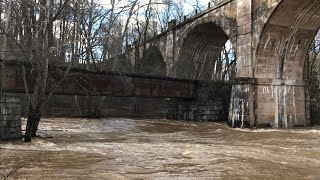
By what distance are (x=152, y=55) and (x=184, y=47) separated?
307 inches

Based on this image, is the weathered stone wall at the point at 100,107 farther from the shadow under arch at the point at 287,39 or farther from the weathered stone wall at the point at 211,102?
the shadow under arch at the point at 287,39

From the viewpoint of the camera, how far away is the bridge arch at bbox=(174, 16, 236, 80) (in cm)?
3312

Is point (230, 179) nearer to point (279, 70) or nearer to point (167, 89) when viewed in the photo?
point (279, 70)

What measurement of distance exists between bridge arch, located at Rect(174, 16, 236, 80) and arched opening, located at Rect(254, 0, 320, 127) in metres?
8.63

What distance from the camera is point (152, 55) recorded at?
1662 inches

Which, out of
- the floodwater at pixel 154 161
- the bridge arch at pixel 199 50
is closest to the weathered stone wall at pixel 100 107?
the bridge arch at pixel 199 50

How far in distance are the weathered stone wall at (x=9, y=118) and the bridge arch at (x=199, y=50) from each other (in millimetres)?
20263

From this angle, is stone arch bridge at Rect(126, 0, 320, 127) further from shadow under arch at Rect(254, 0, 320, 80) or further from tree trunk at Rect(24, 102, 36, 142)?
tree trunk at Rect(24, 102, 36, 142)

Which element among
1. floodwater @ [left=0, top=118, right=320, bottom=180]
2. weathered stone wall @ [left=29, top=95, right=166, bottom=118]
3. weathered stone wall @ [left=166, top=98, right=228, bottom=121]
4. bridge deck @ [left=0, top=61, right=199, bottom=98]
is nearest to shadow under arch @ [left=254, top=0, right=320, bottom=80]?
weathered stone wall @ [left=166, top=98, right=228, bottom=121]

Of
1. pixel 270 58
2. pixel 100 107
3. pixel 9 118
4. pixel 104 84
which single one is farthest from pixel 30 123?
pixel 100 107

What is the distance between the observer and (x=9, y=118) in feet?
43.5

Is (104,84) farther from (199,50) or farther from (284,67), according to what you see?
(199,50)

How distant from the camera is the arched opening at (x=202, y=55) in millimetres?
34062

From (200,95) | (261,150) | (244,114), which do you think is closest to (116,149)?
(261,150)
